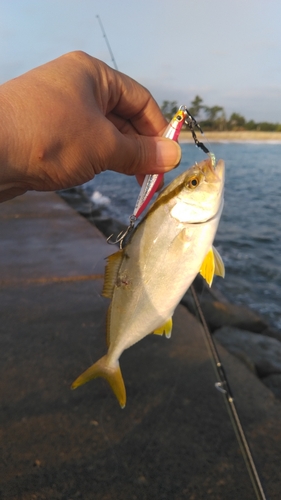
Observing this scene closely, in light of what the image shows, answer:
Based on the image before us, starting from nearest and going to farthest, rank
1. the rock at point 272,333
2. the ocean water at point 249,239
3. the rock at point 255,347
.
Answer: the rock at point 255,347 → the rock at point 272,333 → the ocean water at point 249,239

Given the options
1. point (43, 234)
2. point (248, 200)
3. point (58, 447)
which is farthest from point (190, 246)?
point (248, 200)

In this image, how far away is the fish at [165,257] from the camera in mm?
2027

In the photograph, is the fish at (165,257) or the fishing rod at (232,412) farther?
the fishing rod at (232,412)

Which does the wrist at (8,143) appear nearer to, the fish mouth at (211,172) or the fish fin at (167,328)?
the fish mouth at (211,172)

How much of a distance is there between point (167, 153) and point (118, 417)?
6.66ft

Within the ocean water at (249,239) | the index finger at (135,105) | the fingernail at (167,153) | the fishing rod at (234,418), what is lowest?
the ocean water at (249,239)

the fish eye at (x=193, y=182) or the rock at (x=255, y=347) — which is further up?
the fish eye at (x=193, y=182)

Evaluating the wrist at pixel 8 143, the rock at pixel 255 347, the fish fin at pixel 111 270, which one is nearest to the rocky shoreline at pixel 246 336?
the rock at pixel 255 347

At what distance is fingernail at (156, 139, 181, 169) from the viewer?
2342mm

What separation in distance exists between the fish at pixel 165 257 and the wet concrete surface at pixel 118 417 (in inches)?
37.3

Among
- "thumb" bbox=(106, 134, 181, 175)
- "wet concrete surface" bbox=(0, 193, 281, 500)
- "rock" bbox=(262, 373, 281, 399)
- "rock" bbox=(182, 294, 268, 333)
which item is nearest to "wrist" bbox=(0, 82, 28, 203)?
"thumb" bbox=(106, 134, 181, 175)

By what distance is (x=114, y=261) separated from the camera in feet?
7.25

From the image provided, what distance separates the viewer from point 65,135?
2.14 meters

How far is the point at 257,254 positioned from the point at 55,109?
8.32 metres
